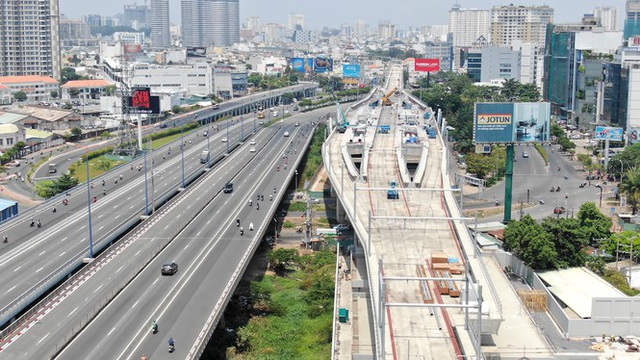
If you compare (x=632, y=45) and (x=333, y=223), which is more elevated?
(x=632, y=45)

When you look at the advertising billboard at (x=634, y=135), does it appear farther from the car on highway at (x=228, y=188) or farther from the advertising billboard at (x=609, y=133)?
the car on highway at (x=228, y=188)

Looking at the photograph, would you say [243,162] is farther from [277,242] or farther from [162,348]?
[162,348]

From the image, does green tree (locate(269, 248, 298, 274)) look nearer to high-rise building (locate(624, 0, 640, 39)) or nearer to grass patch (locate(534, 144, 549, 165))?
grass patch (locate(534, 144, 549, 165))

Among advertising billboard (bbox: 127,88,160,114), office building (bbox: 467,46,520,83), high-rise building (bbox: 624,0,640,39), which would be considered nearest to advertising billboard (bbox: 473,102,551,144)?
advertising billboard (bbox: 127,88,160,114)

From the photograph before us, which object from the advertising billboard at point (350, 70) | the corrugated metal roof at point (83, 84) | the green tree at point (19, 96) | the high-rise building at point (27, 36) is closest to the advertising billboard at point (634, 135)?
the advertising billboard at point (350, 70)

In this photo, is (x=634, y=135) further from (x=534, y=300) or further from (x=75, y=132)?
(x=75, y=132)

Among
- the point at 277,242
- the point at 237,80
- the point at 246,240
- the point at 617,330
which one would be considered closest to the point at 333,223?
the point at 277,242

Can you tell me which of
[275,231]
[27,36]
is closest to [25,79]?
[27,36]
